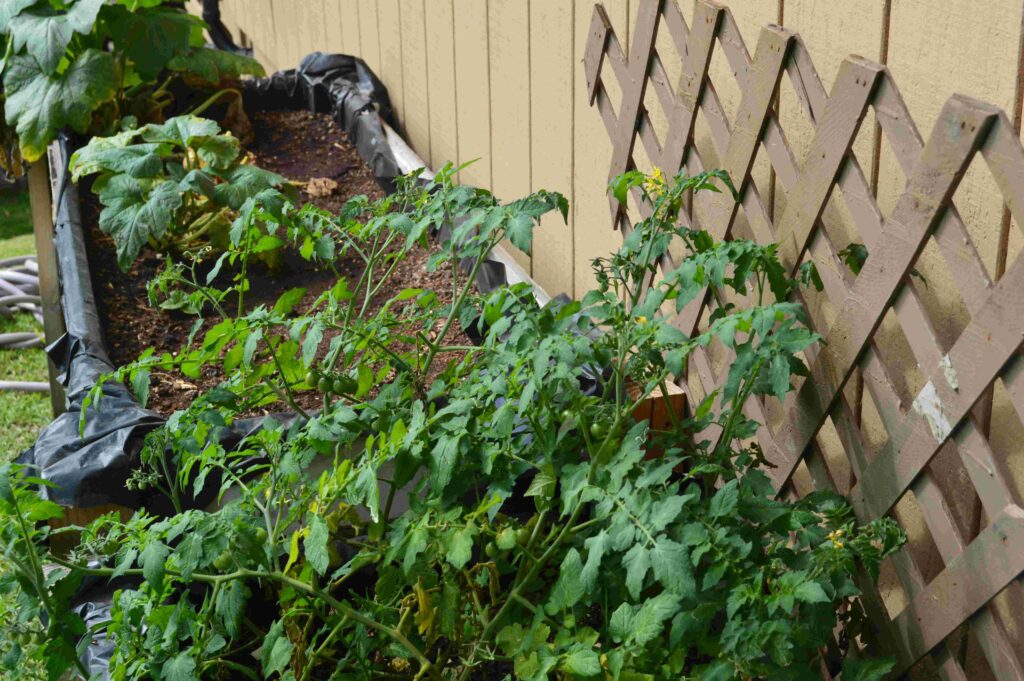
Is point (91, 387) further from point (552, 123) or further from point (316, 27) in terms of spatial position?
point (316, 27)

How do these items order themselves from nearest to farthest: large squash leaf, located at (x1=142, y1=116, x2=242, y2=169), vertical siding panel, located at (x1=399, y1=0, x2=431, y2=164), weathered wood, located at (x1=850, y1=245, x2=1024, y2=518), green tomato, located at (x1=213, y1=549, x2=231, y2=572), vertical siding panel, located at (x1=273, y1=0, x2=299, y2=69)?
1. weathered wood, located at (x1=850, y1=245, x2=1024, y2=518)
2. green tomato, located at (x1=213, y1=549, x2=231, y2=572)
3. large squash leaf, located at (x1=142, y1=116, x2=242, y2=169)
4. vertical siding panel, located at (x1=399, y1=0, x2=431, y2=164)
5. vertical siding panel, located at (x1=273, y1=0, x2=299, y2=69)

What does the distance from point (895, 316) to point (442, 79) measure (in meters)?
2.24

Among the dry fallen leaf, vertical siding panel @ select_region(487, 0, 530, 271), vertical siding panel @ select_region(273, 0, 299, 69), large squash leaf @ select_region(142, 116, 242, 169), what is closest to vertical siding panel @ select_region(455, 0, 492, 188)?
vertical siding panel @ select_region(487, 0, 530, 271)

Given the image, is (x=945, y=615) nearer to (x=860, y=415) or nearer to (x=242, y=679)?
(x=860, y=415)

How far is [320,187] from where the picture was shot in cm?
393

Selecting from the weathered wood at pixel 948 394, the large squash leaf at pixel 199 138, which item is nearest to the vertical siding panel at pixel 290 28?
the large squash leaf at pixel 199 138

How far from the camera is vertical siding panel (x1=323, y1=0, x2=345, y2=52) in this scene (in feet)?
15.8

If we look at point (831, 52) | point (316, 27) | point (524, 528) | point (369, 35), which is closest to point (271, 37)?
point (316, 27)

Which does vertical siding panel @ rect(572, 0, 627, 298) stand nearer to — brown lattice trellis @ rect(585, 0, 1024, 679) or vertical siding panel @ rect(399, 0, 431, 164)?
brown lattice trellis @ rect(585, 0, 1024, 679)

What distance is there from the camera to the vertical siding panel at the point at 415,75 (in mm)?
3840

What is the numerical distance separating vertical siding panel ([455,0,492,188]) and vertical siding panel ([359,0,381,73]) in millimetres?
925

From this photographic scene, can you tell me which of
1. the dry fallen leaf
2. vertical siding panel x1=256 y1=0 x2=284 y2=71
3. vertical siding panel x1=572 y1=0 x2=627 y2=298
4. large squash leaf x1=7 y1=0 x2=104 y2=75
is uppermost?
vertical siding panel x1=256 y1=0 x2=284 y2=71

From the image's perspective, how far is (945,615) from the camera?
1639mm

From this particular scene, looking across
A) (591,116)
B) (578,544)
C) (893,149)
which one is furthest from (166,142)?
(893,149)
